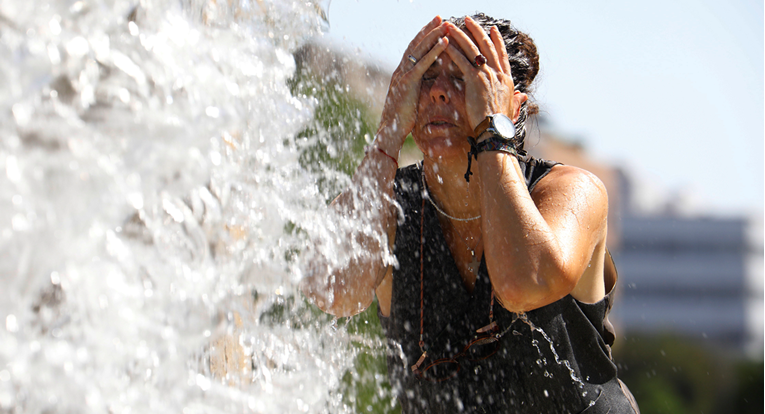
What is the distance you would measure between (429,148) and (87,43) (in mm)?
1379

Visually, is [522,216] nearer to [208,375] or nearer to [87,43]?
[208,375]

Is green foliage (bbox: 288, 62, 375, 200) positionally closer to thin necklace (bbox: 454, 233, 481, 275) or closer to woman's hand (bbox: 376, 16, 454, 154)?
woman's hand (bbox: 376, 16, 454, 154)

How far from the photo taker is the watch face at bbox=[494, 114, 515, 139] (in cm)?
222

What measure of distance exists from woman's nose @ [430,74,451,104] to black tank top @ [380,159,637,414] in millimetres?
416

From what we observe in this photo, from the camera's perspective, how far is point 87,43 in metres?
1.34

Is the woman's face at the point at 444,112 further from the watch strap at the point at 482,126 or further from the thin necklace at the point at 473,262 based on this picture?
the thin necklace at the point at 473,262

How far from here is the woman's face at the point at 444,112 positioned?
2383 mm

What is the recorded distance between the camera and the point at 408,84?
7.93 ft

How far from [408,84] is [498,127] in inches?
16.7

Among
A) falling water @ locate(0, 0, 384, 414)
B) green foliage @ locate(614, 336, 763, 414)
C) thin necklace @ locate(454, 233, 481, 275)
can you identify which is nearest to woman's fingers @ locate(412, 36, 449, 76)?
falling water @ locate(0, 0, 384, 414)

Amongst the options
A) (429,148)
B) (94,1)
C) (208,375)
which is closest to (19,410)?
(208,375)

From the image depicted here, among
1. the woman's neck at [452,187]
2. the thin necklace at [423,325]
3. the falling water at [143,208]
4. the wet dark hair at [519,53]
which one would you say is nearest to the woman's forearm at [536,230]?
the thin necklace at [423,325]

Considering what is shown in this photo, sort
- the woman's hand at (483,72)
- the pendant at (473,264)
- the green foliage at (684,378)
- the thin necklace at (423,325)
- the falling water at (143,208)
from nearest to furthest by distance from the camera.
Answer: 1. the falling water at (143,208)
2. the thin necklace at (423,325)
3. the woman's hand at (483,72)
4. the pendant at (473,264)
5. the green foliage at (684,378)

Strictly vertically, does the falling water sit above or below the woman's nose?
below
